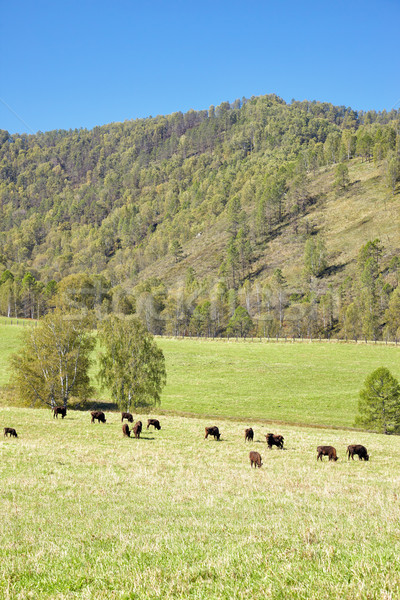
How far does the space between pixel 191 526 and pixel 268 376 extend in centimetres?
8127

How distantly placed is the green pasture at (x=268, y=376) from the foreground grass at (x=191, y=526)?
4112 cm

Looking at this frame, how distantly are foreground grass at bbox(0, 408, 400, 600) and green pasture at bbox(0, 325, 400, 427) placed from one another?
4112 centimetres

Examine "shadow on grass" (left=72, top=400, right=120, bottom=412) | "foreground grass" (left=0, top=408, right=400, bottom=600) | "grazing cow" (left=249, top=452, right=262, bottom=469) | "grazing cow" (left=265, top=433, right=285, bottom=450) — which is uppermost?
"foreground grass" (left=0, top=408, right=400, bottom=600)

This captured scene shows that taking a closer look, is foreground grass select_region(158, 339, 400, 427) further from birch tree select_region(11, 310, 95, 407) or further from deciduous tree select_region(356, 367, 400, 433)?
birch tree select_region(11, 310, 95, 407)

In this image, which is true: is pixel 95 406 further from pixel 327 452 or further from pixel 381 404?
pixel 327 452

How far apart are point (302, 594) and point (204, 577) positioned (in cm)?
167

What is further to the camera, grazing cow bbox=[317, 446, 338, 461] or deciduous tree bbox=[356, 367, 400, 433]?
deciduous tree bbox=[356, 367, 400, 433]

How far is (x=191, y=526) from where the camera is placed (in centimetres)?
999

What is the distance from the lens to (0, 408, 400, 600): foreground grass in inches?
244

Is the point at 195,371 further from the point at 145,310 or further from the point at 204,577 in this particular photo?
the point at 204,577

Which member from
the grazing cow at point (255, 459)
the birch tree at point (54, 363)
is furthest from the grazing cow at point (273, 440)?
the birch tree at point (54, 363)

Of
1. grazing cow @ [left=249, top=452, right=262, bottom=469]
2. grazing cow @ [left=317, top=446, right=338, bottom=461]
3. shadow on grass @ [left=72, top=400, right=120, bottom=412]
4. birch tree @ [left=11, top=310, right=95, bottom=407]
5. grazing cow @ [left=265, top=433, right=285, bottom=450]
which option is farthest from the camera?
shadow on grass @ [left=72, top=400, right=120, bottom=412]

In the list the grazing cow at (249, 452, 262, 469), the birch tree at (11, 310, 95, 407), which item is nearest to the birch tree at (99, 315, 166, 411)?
the birch tree at (11, 310, 95, 407)

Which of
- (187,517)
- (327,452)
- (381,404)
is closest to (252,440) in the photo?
(327,452)
